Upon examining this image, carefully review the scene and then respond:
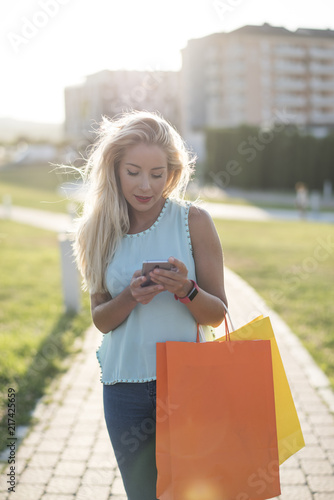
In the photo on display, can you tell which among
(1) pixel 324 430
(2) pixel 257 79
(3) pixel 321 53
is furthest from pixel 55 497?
(3) pixel 321 53

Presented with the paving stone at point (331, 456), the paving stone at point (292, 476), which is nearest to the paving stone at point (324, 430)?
the paving stone at point (331, 456)

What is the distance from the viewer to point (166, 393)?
2.13m

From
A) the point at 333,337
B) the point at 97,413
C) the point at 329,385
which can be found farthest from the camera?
the point at 333,337

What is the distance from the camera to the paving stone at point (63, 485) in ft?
11.4

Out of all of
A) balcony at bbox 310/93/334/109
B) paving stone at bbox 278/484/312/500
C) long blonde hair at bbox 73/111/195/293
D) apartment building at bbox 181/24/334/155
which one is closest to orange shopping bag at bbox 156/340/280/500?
long blonde hair at bbox 73/111/195/293

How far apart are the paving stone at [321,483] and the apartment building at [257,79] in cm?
5627

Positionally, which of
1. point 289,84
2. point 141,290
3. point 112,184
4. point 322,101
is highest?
point 289,84

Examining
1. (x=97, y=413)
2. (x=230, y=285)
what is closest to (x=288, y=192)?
(x=230, y=285)

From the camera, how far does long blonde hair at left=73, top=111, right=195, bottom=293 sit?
2.27 meters

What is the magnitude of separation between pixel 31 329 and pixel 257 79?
196 ft

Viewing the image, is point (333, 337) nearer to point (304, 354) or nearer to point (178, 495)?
point (304, 354)

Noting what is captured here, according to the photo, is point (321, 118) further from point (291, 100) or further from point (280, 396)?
point (280, 396)

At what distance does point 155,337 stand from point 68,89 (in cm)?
3516

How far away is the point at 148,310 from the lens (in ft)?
7.44
